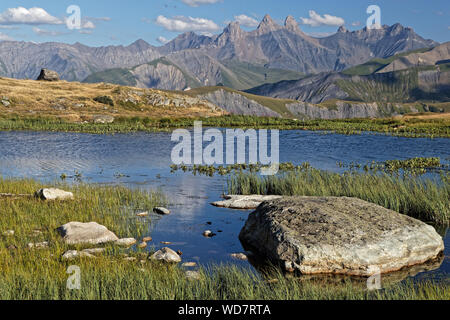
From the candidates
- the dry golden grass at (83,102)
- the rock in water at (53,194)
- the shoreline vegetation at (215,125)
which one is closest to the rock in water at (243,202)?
the rock in water at (53,194)

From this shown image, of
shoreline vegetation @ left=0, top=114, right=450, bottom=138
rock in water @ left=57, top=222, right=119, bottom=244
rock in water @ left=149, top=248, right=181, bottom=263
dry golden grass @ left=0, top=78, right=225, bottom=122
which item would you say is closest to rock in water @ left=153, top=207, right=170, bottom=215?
rock in water @ left=57, top=222, right=119, bottom=244

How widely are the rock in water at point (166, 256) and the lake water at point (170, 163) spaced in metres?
0.65

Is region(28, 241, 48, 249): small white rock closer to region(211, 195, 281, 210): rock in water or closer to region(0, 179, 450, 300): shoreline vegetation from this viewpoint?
region(0, 179, 450, 300): shoreline vegetation

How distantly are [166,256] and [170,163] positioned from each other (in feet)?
85.1

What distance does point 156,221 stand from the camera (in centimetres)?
1903

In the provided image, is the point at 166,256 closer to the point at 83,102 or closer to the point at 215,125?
the point at 215,125

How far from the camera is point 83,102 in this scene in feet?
352

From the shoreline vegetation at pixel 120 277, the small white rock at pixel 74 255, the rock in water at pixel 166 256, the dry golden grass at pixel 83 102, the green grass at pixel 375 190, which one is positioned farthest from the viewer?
the dry golden grass at pixel 83 102

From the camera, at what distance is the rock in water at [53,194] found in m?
20.7

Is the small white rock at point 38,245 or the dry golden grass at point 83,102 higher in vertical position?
the dry golden grass at point 83,102

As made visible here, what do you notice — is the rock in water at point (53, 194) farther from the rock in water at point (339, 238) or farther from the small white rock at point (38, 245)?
the rock in water at point (339, 238)

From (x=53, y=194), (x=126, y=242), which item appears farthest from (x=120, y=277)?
(x=53, y=194)

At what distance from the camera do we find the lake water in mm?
16984
